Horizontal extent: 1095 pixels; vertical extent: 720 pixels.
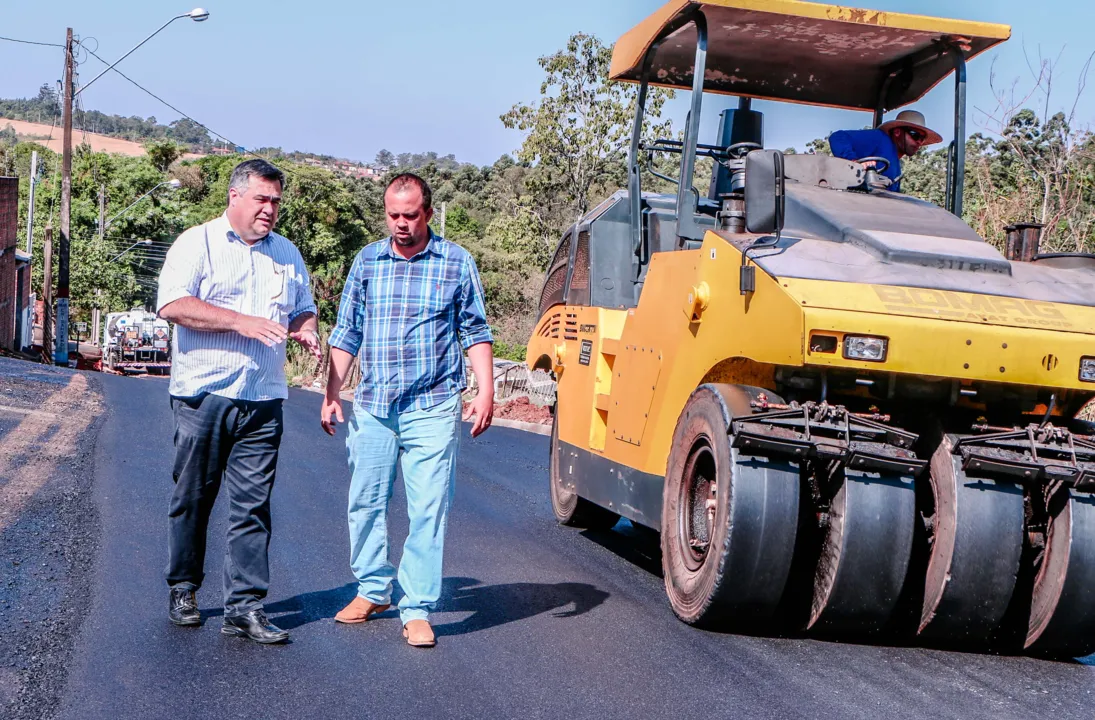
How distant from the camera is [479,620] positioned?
5707mm

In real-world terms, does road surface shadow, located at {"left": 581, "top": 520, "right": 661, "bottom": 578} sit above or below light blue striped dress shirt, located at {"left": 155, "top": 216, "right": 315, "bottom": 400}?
below

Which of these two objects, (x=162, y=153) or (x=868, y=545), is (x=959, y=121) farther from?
(x=162, y=153)

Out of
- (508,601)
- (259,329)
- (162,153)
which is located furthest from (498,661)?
(162,153)

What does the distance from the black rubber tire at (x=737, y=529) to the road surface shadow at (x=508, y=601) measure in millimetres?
605

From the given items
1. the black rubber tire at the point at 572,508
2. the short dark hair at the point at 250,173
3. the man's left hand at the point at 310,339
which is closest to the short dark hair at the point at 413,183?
the short dark hair at the point at 250,173

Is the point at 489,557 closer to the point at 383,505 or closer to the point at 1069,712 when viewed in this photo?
the point at 383,505

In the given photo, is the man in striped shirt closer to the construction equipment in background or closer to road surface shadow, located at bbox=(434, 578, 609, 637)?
road surface shadow, located at bbox=(434, 578, 609, 637)

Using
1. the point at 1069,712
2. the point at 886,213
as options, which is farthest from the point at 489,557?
the point at 1069,712

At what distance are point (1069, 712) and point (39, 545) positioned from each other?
511 cm

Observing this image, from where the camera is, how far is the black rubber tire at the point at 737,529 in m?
5.23

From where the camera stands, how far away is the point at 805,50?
25.2 ft

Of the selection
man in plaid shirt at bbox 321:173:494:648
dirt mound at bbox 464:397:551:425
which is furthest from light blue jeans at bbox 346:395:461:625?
dirt mound at bbox 464:397:551:425

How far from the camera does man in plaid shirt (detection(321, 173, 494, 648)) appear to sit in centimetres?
543

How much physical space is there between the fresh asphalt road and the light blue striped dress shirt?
1025mm
